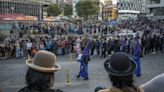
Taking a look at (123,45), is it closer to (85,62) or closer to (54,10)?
(85,62)

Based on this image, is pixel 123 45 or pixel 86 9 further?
pixel 86 9

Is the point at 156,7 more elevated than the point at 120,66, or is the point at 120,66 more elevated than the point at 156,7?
the point at 120,66

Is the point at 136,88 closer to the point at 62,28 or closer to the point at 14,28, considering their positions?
the point at 14,28

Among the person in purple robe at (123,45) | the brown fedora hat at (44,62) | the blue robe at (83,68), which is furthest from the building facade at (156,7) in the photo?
the brown fedora hat at (44,62)

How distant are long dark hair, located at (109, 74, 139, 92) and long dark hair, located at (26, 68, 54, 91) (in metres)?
0.54

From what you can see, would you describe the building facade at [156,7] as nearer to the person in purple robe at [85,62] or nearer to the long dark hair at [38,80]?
the person in purple robe at [85,62]

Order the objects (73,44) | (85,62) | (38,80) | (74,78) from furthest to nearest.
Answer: (73,44)
(74,78)
(85,62)
(38,80)

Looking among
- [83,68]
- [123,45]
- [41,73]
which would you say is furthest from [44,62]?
[123,45]

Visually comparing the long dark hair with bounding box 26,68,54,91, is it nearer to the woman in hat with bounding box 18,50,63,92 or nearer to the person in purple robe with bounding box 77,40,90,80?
the woman in hat with bounding box 18,50,63,92

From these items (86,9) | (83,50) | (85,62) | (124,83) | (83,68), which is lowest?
(83,68)

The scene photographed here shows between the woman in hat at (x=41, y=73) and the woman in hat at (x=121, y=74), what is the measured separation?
48 centimetres

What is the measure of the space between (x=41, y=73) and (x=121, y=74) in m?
0.66

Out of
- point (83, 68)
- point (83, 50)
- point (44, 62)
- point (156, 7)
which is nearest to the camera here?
point (44, 62)

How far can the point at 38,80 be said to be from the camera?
3.51 m
